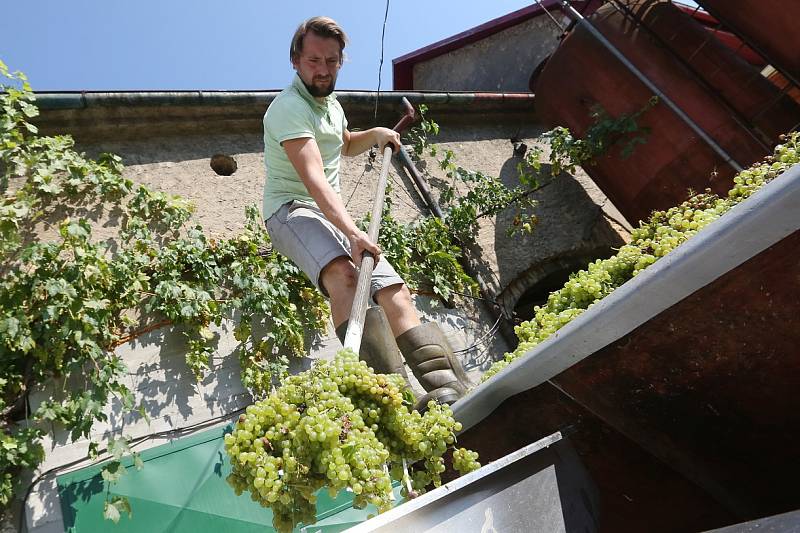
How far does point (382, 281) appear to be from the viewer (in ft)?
7.85

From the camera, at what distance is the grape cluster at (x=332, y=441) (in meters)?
1.32

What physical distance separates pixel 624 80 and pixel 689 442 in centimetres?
463

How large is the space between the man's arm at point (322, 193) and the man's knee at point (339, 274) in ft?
0.50

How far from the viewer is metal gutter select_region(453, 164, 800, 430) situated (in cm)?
98

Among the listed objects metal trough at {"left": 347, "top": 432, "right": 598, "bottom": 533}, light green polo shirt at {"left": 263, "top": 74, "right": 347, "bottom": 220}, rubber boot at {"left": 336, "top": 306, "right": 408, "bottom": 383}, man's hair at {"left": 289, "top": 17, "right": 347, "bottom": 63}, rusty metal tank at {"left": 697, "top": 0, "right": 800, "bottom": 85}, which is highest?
rusty metal tank at {"left": 697, "top": 0, "right": 800, "bottom": 85}

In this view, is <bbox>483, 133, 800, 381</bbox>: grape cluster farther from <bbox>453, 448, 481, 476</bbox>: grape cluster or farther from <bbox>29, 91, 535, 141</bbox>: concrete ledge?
<bbox>29, 91, 535, 141</bbox>: concrete ledge

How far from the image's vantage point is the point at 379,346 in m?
1.99

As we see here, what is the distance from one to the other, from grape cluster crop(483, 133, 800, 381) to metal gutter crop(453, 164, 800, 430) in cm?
31

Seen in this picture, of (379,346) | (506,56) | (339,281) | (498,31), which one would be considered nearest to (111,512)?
(339,281)

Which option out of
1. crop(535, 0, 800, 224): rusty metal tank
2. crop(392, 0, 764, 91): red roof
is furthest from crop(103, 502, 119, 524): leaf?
crop(392, 0, 764, 91): red roof

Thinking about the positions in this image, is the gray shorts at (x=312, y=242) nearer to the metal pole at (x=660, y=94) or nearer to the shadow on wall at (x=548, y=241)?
the shadow on wall at (x=548, y=241)

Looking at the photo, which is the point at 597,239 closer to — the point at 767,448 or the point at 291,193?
the point at 291,193

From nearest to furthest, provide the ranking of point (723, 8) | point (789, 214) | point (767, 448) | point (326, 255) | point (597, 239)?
point (789, 214), point (767, 448), point (326, 255), point (723, 8), point (597, 239)

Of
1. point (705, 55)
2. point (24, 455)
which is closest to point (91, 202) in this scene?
point (24, 455)
